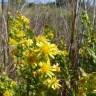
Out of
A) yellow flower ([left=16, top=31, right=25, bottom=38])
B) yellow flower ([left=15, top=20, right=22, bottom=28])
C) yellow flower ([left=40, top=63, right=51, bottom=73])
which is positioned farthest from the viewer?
yellow flower ([left=15, top=20, right=22, bottom=28])

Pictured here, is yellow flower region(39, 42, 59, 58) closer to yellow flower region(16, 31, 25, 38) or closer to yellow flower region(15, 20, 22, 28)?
yellow flower region(16, 31, 25, 38)

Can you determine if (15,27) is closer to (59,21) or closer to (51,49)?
(51,49)

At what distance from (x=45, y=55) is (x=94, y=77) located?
0.40 metres

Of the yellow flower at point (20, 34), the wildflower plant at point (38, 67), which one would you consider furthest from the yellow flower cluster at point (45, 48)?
the yellow flower at point (20, 34)

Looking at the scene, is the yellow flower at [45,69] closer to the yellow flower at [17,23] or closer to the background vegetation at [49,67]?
the background vegetation at [49,67]

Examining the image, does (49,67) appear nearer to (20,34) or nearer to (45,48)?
(45,48)

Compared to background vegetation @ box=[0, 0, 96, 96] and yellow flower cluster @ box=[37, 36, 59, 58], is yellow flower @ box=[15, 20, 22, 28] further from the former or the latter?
yellow flower cluster @ box=[37, 36, 59, 58]

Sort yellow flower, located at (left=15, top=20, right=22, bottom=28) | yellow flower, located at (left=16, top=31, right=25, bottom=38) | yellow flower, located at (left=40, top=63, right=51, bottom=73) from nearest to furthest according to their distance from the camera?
1. yellow flower, located at (left=40, top=63, right=51, bottom=73)
2. yellow flower, located at (left=16, top=31, right=25, bottom=38)
3. yellow flower, located at (left=15, top=20, right=22, bottom=28)

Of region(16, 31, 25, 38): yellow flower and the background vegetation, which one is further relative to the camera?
region(16, 31, 25, 38): yellow flower

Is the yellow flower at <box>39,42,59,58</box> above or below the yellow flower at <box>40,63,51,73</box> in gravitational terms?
above

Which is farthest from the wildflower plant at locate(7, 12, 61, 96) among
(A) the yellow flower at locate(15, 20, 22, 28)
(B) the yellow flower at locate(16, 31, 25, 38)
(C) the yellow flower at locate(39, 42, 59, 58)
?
(A) the yellow flower at locate(15, 20, 22, 28)

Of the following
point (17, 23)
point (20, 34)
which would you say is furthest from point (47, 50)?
point (17, 23)

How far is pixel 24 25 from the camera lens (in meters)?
3.07

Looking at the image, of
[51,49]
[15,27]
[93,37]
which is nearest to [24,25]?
[15,27]
